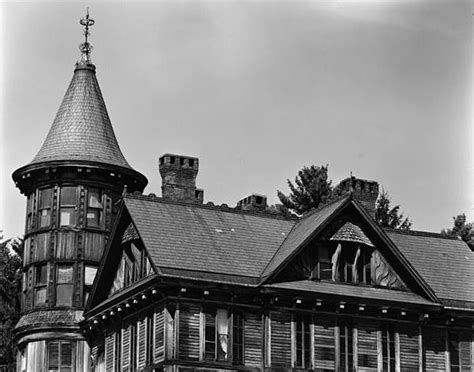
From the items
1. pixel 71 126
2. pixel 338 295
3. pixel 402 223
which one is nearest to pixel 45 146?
pixel 71 126

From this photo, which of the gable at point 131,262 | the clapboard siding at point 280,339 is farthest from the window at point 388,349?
the gable at point 131,262

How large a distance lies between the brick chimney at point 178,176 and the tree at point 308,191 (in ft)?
68.5

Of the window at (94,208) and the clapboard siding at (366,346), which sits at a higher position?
the window at (94,208)

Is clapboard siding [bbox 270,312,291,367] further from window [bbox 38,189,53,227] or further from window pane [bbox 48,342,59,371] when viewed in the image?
window [bbox 38,189,53,227]

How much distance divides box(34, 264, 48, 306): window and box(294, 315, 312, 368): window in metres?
12.7

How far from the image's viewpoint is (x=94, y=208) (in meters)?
53.7

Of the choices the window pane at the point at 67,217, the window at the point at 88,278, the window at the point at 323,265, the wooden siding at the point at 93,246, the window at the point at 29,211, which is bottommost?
the window at the point at 323,265

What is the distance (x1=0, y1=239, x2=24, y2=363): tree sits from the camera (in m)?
66.9

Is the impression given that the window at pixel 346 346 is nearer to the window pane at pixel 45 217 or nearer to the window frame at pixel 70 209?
the window frame at pixel 70 209

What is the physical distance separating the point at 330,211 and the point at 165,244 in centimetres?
639

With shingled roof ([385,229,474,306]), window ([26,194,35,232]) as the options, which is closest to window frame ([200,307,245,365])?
shingled roof ([385,229,474,306])

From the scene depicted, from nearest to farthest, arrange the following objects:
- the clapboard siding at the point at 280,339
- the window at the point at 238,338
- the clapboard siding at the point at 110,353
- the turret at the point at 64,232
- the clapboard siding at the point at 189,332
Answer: the clapboard siding at the point at 189,332
the window at the point at 238,338
the clapboard siding at the point at 280,339
the clapboard siding at the point at 110,353
the turret at the point at 64,232

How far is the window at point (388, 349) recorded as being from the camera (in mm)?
46547

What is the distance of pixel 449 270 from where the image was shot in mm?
50781
